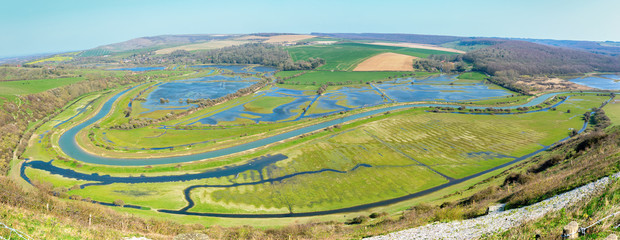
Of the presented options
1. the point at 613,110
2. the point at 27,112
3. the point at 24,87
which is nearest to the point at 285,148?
the point at 27,112

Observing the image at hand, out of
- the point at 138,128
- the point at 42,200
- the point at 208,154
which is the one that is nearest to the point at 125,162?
the point at 208,154

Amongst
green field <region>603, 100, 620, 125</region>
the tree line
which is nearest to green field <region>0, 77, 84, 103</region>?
the tree line

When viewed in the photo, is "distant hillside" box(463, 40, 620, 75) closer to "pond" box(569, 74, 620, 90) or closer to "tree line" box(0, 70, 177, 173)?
"pond" box(569, 74, 620, 90)

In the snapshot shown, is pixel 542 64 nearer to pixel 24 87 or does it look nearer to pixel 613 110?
pixel 613 110

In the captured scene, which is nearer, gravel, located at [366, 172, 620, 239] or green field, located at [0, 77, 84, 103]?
gravel, located at [366, 172, 620, 239]

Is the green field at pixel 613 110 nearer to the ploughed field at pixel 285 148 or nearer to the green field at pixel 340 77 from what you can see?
the ploughed field at pixel 285 148

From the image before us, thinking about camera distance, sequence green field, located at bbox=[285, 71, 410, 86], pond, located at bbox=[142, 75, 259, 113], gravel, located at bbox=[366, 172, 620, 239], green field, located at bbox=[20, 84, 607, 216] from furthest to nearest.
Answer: green field, located at bbox=[285, 71, 410, 86], pond, located at bbox=[142, 75, 259, 113], green field, located at bbox=[20, 84, 607, 216], gravel, located at bbox=[366, 172, 620, 239]

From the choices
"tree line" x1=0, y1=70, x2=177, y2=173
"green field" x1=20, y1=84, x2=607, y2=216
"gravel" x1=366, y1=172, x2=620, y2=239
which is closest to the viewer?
"gravel" x1=366, y1=172, x2=620, y2=239

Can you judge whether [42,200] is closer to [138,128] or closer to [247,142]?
[247,142]
